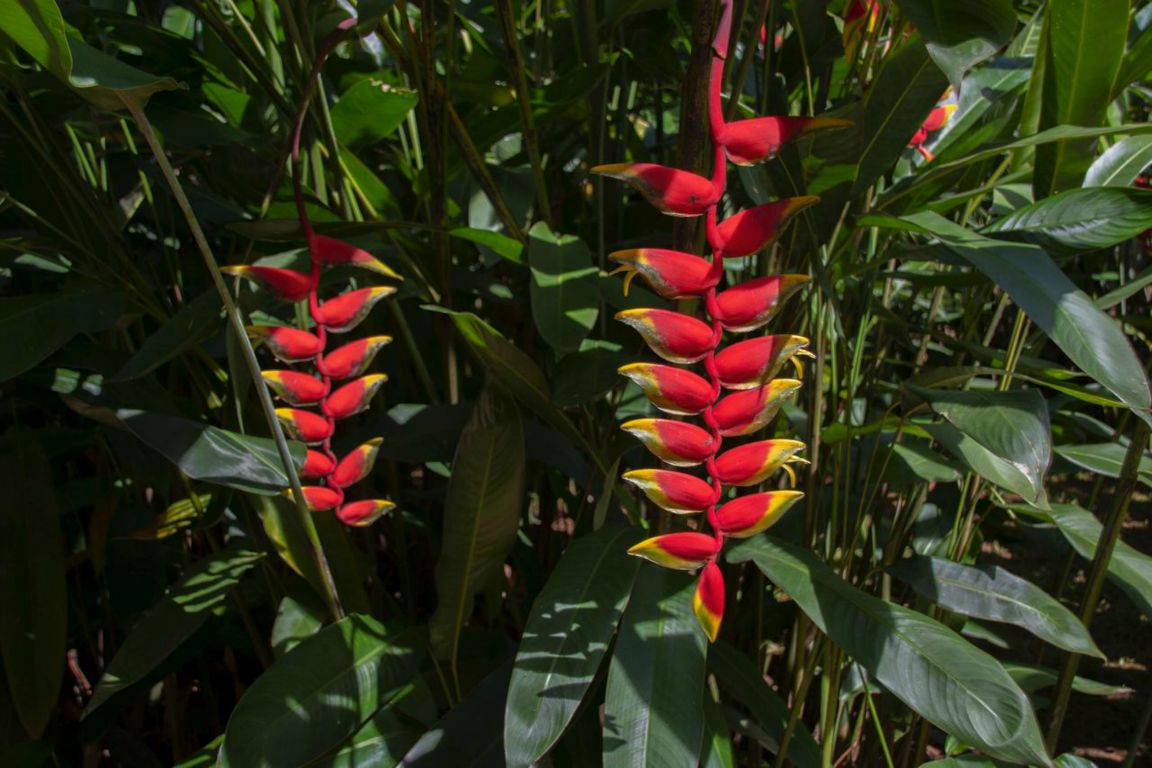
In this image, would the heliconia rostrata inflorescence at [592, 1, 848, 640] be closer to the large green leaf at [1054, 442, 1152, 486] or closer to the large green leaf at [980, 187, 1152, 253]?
the large green leaf at [980, 187, 1152, 253]

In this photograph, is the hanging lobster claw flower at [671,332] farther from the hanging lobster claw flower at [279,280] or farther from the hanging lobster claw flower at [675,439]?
the hanging lobster claw flower at [279,280]

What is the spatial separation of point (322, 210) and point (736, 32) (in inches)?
14.7

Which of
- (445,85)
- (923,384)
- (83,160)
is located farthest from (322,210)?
(923,384)

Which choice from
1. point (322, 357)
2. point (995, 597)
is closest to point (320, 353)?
point (322, 357)

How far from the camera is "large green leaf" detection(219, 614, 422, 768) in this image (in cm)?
65

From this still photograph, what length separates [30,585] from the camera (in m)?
0.90

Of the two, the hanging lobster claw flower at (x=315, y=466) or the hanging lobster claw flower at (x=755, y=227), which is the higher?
the hanging lobster claw flower at (x=755, y=227)

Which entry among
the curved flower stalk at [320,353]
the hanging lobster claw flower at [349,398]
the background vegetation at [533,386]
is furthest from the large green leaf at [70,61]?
the hanging lobster claw flower at [349,398]

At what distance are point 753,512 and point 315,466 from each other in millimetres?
285

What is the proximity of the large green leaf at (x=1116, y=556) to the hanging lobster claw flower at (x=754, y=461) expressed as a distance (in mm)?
339

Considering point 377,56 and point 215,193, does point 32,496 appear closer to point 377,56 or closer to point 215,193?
point 215,193

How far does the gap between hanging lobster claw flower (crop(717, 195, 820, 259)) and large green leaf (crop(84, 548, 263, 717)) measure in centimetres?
50

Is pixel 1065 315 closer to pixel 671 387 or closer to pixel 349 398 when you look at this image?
pixel 671 387

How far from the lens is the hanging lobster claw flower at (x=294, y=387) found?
623 mm
